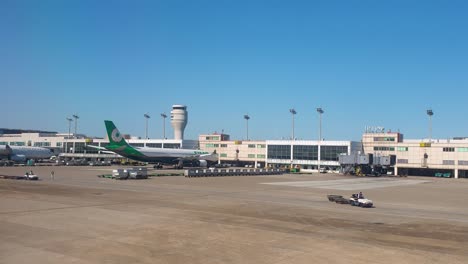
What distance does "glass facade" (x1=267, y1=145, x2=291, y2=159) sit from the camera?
152875 millimetres

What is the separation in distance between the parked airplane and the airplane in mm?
42364

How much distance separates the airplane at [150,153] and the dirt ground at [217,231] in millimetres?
63515

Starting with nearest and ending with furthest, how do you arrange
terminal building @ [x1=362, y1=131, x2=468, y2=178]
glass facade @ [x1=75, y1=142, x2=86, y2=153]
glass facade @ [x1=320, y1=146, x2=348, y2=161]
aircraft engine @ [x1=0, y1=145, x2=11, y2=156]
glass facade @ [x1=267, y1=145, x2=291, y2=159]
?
terminal building @ [x1=362, y1=131, x2=468, y2=178] < aircraft engine @ [x1=0, y1=145, x2=11, y2=156] < glass facade @ [x1=320, y1=146, x2=348, y2=161] < glass facade @ [x1=267, y1=145, x2=291, y2=159] < glass facade @ [x1=75, y1=142, x2=86, y2=153]

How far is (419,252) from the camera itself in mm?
23750

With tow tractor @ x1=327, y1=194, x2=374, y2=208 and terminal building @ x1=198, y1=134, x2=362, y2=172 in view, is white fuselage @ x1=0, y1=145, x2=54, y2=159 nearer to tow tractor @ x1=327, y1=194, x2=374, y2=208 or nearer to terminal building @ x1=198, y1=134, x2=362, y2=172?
terminal building @ x1=198, y1=134, x2=362, y2=172

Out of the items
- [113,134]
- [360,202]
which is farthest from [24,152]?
[360,202]

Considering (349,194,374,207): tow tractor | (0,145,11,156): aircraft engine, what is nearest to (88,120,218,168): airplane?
(0,145,11,156): aircraft engine

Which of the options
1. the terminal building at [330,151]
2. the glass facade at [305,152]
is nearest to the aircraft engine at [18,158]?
the terminal building at [330,151]

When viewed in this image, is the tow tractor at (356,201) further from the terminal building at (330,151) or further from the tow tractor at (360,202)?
the terminal building at (330,151)

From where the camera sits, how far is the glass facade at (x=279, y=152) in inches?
6019

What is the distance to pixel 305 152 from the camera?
148375 mm

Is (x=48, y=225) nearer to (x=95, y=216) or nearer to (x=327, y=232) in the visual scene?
(x=95, y=216)

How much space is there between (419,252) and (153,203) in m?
27.0

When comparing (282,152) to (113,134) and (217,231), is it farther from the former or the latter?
(217,231)
